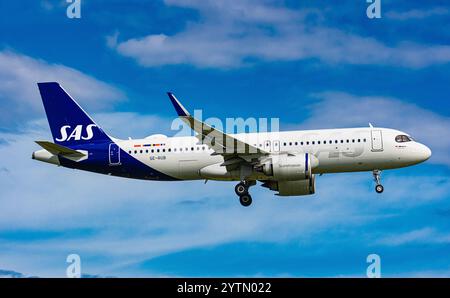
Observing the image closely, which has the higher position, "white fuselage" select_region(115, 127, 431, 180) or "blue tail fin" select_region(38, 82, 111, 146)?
"blue tail fin" select_region(38, 82, 111, 146)

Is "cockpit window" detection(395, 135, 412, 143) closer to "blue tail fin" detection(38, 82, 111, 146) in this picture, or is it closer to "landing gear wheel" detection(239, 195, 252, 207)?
"landing gear wheel" detection(239, 195, 252, 207)

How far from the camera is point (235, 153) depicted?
58.9 meters

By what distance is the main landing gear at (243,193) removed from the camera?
60.8 metres

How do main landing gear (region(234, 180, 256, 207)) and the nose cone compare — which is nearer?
the nose cone

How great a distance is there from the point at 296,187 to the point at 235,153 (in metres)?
6.49

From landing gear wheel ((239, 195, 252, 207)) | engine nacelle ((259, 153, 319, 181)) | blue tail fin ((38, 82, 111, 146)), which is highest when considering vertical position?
blue tail fin ((38, 82, 111, 146))

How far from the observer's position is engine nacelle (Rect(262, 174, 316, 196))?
205 ft

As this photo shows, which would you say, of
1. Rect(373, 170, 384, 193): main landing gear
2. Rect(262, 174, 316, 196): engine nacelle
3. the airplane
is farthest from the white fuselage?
Rect(262, 174, 316, 196): engine nacelle

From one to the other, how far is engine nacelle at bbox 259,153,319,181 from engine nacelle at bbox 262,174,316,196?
387cm

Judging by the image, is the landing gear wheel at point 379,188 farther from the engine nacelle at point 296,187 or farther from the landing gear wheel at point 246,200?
the landing gear wheel at point 246,200

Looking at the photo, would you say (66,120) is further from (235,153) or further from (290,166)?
(290,166)

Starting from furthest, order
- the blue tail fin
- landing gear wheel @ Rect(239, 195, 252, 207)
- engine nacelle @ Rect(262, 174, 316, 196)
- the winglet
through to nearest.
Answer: the blue tail fin → engine nacelle @ Rect(262, 174, 316, 196) → landing gear wheel @ Rect(239, 195, 252, 207) → the winglet

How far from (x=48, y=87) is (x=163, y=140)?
36.9ft
